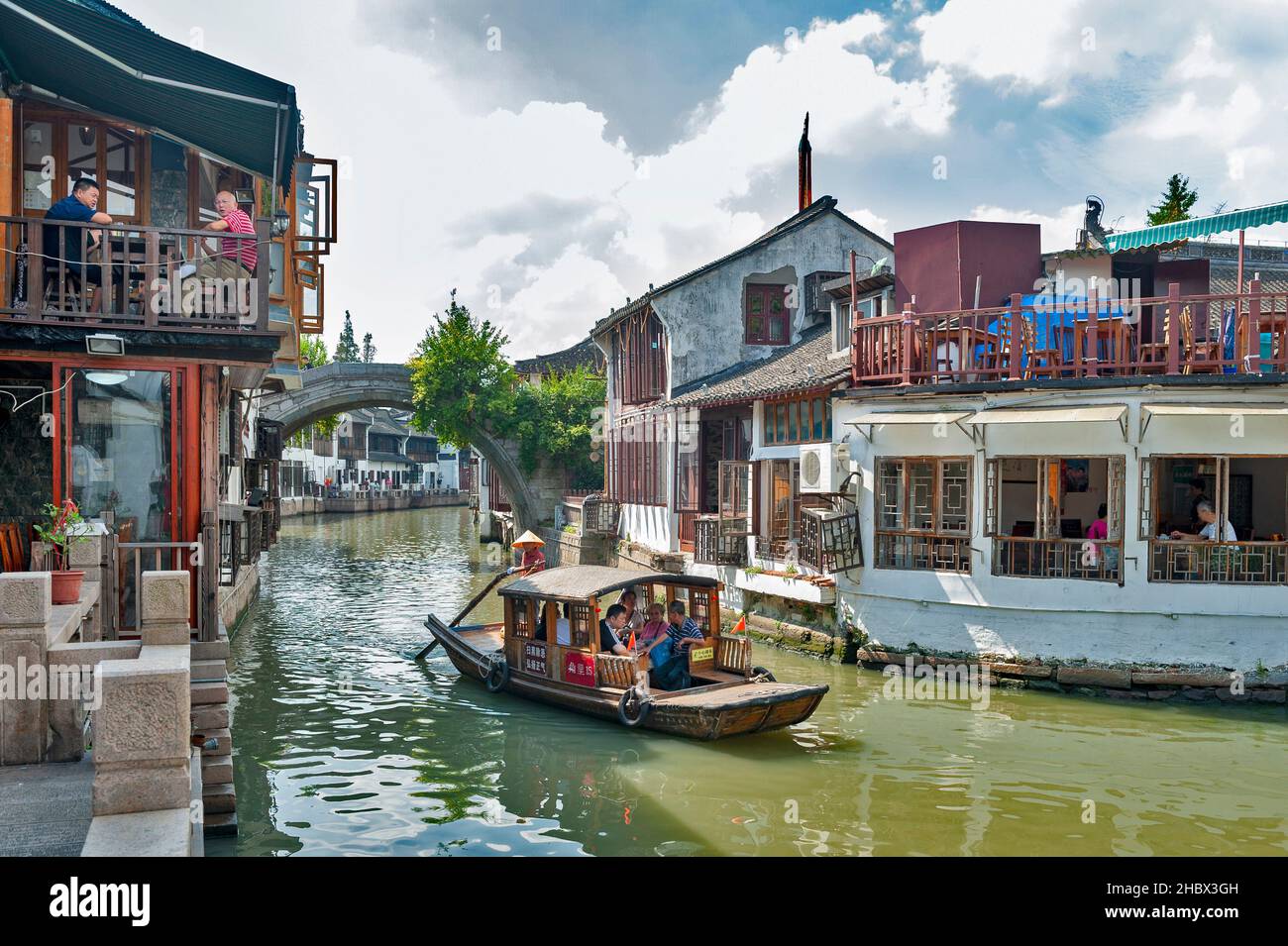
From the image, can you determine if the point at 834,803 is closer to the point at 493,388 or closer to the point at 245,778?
the point at 245,778

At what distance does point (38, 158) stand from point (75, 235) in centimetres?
296

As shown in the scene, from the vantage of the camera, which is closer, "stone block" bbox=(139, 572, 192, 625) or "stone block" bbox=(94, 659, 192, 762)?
"stone block" bbox=(94, 659, 192, 762)

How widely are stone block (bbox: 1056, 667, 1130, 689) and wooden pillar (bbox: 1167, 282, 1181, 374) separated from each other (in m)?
4.02

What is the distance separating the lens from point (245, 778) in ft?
33.1

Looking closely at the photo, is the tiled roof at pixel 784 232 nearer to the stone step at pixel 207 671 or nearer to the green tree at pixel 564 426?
the green tree at pixel 564 426

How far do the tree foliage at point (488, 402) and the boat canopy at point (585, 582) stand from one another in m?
21.2

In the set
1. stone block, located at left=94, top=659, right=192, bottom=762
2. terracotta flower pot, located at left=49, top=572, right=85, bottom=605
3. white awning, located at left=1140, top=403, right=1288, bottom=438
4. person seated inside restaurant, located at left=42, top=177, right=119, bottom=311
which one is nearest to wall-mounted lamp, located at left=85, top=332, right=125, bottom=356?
person seated inside restaurant, located at left=42, top=177, right=119, bottom=311

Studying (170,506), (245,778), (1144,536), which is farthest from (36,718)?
(1144,536)

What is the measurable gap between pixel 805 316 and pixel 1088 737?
14.4 metres

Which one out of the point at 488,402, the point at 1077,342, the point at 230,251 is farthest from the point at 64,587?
the point at 488,402

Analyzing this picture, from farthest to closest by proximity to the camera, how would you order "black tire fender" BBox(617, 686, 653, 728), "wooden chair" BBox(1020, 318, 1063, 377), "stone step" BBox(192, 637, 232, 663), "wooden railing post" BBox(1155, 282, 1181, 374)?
1. "wooden chair" BBox(1020, 318, 1063, 377)
2. "wooden railing post" BBox(1155, 282, 1181, 374)
3. "black tire fender" BBox(617, 686, 653, 728)
4. "stone step" BBox(192, 637, 232, 663)

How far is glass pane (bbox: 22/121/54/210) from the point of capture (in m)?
11.6

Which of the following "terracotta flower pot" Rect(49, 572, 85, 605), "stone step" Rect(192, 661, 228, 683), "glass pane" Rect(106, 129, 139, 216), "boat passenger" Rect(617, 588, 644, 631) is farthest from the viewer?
"boat passenger" Rect(617, 588, 644, 631)

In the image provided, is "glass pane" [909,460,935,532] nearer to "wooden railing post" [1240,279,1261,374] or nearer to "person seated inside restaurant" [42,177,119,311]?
"wooden railing post" [1240,279,1261,374]
